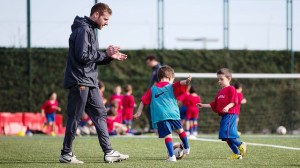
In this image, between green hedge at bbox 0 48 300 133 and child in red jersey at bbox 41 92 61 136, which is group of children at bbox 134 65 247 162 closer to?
child in red jersey at bbox 41 92 61 136

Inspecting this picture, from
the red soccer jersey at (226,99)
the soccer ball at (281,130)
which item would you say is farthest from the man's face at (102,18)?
the soccer ball at (281,130)

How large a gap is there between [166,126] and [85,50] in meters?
1.82

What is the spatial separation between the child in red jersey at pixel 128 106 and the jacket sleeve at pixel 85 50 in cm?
1466

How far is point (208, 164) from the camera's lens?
1029cm

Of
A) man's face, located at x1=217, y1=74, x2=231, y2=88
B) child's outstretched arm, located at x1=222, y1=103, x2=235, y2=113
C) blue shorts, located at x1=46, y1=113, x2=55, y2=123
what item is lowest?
blue shorts, located at x1=46, y1=113, x2=55, y2=123

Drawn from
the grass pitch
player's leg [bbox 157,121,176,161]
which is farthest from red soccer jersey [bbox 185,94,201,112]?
player's leg [bbox 157,121,176,161]

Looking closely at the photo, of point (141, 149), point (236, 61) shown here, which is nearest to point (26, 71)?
point (236, 61)

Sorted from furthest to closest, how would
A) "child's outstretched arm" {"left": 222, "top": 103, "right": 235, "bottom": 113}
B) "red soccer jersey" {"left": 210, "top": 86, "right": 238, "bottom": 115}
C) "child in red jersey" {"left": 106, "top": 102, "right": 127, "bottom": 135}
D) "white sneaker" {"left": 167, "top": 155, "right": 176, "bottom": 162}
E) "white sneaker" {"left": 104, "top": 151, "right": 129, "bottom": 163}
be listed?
"child in red jersey" {"left": 106, "top": 102, "right": 127, "bottom": 135}, "red soccer jersey" {"left": 210, "top": 86, "right": 238, "bottom": 115}, "child's outstretched arm" {"left": 222, "top": 103, "right": 235, "bottom": 113}, "white sneaker" {"left": 167, "top": 155, "right": 176, "bottom": 162}, "white sneaker" {"left": 104, "top": 151, "right": 129, "bottom": 163}

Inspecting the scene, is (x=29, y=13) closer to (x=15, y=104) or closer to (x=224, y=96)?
Answer: (x=15, y=104)

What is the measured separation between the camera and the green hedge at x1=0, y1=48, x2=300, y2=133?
26828mm

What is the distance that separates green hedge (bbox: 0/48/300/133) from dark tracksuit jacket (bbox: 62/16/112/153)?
1624 centimetres

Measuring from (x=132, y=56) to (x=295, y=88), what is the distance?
6146mm

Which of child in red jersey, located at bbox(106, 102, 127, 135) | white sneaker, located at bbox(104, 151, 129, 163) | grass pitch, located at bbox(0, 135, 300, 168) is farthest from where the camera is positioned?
child in red jersey, located at bbox(106, 102, 127, 135)

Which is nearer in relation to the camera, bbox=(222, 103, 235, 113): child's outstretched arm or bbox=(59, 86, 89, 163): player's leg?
bbox=(59, 86, 89, 163): player's leg
